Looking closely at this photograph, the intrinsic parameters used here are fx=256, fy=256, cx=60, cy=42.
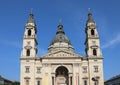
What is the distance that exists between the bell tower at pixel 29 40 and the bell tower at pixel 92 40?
12.7 m

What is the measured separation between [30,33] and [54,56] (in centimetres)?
859

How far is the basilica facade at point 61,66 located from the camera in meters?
57.0

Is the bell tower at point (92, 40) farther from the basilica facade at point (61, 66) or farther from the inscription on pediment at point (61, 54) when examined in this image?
the inscription on pediment at point (61, 54)

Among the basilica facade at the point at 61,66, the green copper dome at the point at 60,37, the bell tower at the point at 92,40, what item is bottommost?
the basilica facade at the point at 61,66

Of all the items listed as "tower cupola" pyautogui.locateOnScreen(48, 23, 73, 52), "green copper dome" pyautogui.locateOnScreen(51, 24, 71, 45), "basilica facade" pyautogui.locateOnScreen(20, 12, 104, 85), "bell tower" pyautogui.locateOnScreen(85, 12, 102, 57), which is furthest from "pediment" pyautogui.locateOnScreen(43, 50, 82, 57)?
"green copper dome" pyautogui.locateOnScreen(51, 24, 71, 45)

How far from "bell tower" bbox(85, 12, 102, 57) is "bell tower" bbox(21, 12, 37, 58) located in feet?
41.8

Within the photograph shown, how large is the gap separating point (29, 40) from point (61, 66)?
9.77m

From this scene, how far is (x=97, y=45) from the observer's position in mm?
60125

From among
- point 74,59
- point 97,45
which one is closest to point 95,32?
point 97,45

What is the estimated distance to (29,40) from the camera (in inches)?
2381

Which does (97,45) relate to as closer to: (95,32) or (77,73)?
(95,32)

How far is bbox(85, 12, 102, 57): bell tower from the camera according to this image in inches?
2343

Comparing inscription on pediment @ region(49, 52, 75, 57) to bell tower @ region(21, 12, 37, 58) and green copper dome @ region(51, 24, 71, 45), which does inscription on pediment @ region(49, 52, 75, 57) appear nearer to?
bell tower @ region(21, 12, 37, 58)

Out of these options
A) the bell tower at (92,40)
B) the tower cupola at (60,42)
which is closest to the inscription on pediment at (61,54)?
the bell tower at (92,40)
